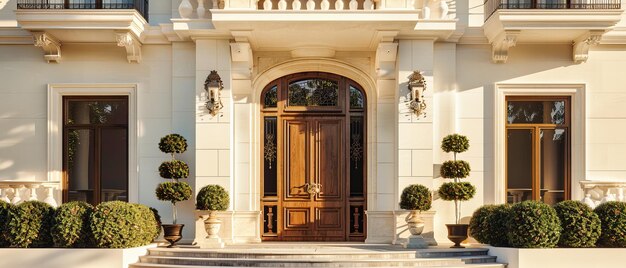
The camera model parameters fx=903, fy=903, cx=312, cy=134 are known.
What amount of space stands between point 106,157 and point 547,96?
899 centimetres

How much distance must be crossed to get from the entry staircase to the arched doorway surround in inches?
88.8

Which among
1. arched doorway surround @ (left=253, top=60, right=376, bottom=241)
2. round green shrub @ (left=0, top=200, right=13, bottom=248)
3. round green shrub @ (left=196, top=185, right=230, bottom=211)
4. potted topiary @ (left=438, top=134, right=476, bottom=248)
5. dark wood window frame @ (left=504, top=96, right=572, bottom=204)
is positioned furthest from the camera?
arched doorway surround @ (left=253, top=60, right=376, bottom=241)

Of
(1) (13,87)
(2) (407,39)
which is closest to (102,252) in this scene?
(1) (13,87)

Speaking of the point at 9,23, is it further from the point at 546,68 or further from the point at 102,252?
the point at 546,68

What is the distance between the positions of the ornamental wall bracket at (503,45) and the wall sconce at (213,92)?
5413 mm

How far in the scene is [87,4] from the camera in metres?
17.7

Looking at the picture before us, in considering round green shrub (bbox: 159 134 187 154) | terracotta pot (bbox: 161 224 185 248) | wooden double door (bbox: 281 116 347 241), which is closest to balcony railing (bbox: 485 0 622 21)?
wooden double door (bbox: 281 116 347 241)

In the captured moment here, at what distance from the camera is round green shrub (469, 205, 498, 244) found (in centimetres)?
1577

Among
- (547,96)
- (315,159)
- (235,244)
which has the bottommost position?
(235,244)

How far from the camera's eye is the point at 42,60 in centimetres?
1802

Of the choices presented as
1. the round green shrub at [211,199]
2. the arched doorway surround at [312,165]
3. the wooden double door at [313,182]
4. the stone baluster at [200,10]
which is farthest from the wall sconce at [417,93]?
the stone baluster at [200,10]

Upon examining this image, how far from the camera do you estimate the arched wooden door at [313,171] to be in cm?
1833

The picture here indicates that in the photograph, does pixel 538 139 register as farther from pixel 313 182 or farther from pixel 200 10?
pixel 200 10

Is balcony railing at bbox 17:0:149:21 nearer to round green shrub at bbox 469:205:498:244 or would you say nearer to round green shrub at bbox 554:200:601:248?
round green shrub at bbox 469:205:498:244
